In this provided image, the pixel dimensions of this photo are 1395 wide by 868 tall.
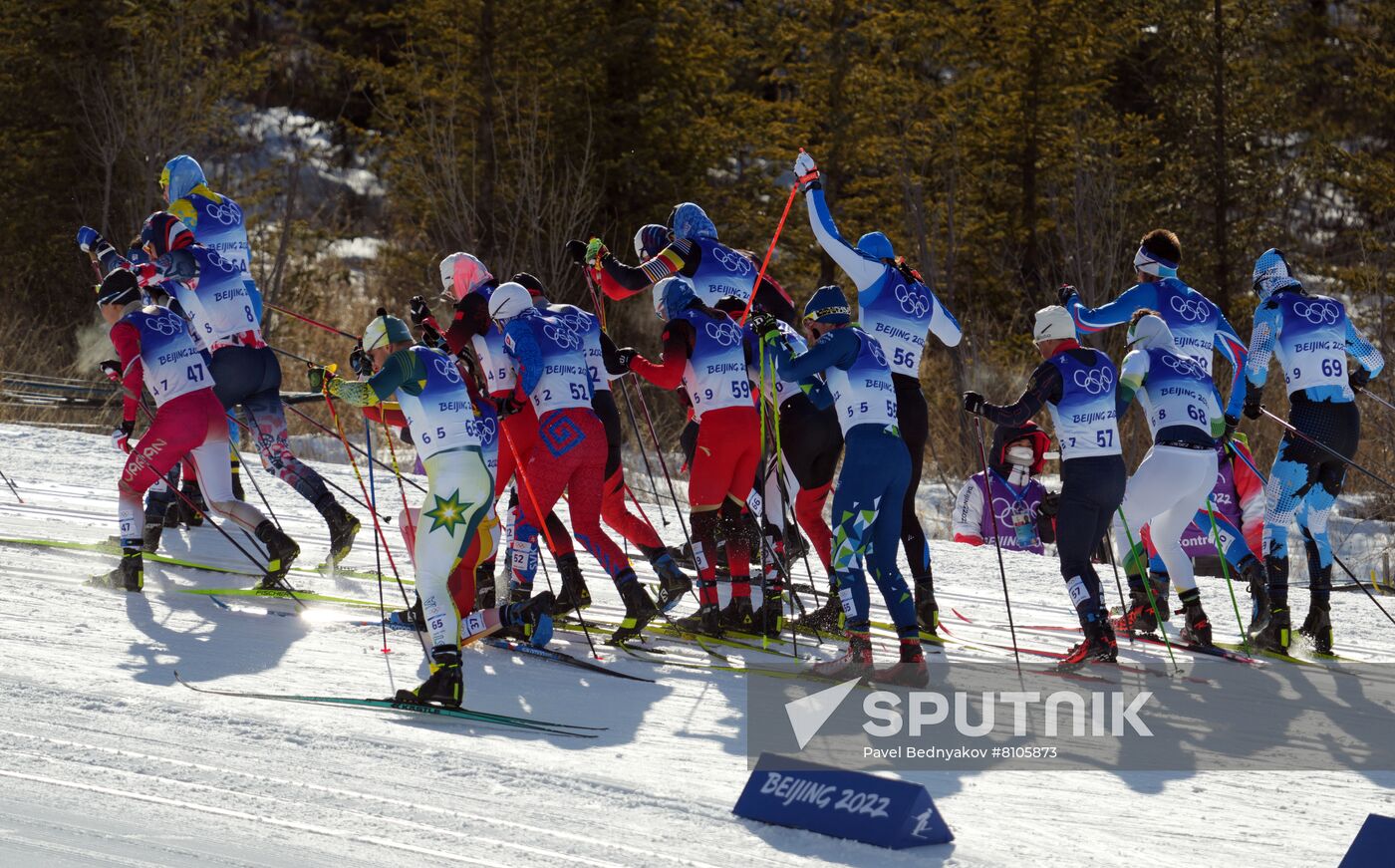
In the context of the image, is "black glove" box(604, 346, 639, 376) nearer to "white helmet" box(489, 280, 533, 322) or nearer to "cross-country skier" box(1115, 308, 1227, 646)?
"white helmet" box(489, 280, 533, 322)

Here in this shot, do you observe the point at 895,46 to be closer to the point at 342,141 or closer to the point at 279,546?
the point at 342,141

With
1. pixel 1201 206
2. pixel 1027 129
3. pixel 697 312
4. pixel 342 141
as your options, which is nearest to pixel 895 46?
pixel 1027 129

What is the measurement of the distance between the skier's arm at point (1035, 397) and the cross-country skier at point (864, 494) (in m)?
0.74

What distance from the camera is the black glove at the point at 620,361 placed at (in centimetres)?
905

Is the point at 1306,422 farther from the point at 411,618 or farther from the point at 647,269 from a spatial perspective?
the point at 411,618

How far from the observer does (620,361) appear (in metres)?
9.08

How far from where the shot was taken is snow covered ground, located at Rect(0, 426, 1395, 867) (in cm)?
552

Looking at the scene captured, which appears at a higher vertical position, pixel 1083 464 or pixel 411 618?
pixel 1083 464

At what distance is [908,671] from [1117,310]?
10.4 ft

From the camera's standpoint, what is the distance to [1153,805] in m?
6.32

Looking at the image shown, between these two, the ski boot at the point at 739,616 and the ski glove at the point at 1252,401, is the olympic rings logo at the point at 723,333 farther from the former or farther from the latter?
the ski glove at the point at 1252,401

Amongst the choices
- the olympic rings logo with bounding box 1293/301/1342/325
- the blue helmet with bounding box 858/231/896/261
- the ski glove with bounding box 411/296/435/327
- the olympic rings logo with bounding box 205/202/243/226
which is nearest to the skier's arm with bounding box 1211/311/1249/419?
the olympic rings logo with bounding box 1293/301/1342/325

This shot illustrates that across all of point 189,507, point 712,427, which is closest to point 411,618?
point 712,427

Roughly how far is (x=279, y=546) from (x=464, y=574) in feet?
6.28
